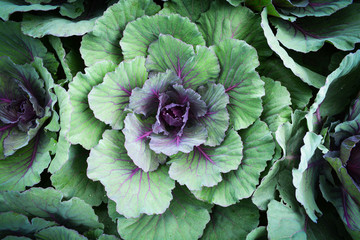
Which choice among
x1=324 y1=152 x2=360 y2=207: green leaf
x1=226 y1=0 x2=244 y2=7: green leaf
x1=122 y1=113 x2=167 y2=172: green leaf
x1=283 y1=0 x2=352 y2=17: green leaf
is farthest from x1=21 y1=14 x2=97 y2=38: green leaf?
x1=324 y1=152 x2=360 y2=207: green leaf

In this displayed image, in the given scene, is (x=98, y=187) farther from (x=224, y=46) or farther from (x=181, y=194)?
(x=224, y=46)

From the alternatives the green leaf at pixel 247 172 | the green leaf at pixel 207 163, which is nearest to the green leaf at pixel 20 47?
the green leaf at pixel 207 163

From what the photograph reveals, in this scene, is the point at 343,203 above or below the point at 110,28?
below

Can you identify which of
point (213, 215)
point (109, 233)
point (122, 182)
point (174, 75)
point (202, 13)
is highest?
point (202, 13)

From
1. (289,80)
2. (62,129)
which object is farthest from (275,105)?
(62,129)

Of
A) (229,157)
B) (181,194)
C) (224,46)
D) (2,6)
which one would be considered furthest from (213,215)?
(2,6)

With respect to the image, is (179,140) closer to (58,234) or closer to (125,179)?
(125,179)

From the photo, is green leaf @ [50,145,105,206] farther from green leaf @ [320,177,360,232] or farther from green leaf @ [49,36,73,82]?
green leaf @ [320,177,360,232]
